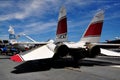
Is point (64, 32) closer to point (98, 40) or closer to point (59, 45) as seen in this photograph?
point (59, 45)

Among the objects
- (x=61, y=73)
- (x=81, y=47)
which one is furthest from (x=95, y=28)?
(x=61, y=73)

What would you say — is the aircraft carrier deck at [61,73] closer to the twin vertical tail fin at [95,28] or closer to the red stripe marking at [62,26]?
the twin vertical tail fin at [95,28]

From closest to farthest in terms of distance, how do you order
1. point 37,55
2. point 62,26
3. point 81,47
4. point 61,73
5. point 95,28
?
point 61,73, point 37,55, point 81,47, point 62,26, point 95,28

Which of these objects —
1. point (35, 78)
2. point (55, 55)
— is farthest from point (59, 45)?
point (35, 78)

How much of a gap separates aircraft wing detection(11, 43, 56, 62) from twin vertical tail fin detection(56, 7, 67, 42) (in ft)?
4.23

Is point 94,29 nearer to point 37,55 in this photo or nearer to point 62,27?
point 62,27

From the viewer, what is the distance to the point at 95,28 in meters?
17.8

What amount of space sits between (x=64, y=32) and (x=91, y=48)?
3.08 m

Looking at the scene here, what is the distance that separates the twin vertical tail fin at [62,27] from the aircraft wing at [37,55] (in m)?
1.29

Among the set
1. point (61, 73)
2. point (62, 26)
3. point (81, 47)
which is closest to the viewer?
point (61, 73)

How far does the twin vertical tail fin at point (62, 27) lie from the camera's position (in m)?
17.3

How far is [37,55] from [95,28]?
660 cm

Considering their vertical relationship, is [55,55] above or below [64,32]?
below

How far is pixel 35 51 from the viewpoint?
54.4 feet
